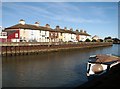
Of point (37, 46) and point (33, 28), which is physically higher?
point (33, 28)

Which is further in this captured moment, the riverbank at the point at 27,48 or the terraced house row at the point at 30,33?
the terraced house row at the point at 30,33

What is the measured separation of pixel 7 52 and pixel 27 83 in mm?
28049

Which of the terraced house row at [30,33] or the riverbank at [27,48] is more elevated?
the terraced house row at [30,33]

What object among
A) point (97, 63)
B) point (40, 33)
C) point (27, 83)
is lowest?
point (27, 83)

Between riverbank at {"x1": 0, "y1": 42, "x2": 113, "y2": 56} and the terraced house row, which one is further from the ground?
the terraced house row

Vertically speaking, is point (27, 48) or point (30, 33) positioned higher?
point (30, 33)

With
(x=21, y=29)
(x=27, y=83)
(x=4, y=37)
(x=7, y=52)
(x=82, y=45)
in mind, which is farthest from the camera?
(x=82, y=45)

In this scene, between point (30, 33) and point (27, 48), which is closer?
point (27, 48)

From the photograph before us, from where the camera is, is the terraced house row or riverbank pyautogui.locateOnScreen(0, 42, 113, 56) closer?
riverbank pyautogui.locateOnScreen(0, 42, 113, 56)

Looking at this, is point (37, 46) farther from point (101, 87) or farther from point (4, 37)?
point (101, 87)

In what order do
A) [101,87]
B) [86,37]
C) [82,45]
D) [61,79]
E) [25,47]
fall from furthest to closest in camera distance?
1. [86,37]
2. [82,45]
3. [25,47]
4. [61,79]
5. [101,87]

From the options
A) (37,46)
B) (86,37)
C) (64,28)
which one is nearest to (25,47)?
(37,46)

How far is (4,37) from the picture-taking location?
54500 millimetres

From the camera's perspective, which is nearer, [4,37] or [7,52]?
[7,52]
